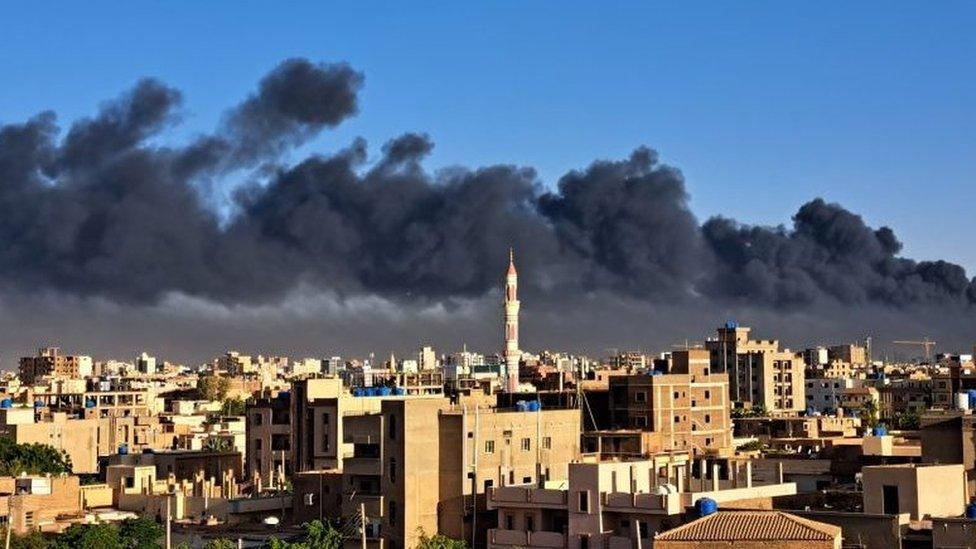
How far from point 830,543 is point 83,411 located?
7554cm

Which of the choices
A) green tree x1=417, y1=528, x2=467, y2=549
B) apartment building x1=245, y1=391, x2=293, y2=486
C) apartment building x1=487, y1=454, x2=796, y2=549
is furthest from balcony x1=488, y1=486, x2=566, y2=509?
apartment building x1=245, y1=391, x2=293, y2=486

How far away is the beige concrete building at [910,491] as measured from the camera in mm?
39969

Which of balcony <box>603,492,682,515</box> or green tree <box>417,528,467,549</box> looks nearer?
balcony <box>603,492,682,515</box>

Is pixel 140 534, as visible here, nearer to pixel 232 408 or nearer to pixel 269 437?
pixel 269 437

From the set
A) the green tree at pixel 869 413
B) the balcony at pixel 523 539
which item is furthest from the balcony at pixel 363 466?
the green tree at pixel 869 413

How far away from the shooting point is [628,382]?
80.3 metres

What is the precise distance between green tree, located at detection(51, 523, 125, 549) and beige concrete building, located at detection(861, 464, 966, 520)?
925 inches

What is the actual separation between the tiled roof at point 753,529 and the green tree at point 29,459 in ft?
138

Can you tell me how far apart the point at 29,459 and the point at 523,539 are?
3449 centimetres

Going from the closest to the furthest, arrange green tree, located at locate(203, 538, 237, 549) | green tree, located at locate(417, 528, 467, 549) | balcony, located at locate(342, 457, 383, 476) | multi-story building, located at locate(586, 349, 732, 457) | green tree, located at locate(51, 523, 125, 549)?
green tree, located at locate(203, 538, 237, 549) → green tree, located at locate(417, 528, 467, 549) → green tree, located at locate(51, 523, 125, 549) → balcony, located at locate(342, 457, 383, 476) → multi-story building, located at locate(586, 349, 732, 457)

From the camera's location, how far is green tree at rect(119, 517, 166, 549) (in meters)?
51.3

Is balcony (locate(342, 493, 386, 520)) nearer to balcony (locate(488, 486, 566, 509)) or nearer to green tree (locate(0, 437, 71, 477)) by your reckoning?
balcony (locate(488, 486, 566, 509))

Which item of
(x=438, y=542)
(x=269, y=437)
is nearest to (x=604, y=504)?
(x=438, y=542)

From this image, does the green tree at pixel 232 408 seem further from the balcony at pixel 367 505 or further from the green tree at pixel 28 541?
the green tree at pixel 28 541
